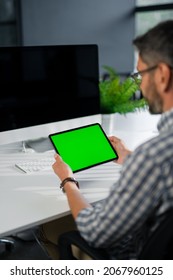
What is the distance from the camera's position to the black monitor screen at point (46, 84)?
4.93 ft

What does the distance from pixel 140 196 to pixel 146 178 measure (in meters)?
0.05

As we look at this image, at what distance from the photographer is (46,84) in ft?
5.22

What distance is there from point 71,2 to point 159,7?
4.19ft

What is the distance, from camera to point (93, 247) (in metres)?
1.00

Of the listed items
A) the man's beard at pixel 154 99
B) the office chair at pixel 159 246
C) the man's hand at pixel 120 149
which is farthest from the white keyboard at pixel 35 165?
the man's beard at pixel 154 99

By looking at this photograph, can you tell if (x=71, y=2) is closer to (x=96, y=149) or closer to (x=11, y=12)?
(x=11, y=12)

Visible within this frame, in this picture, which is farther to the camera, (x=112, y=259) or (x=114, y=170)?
(x=114, y=170)

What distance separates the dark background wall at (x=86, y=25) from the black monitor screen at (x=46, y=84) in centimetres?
346

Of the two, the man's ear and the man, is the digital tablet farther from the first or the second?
the man's ear

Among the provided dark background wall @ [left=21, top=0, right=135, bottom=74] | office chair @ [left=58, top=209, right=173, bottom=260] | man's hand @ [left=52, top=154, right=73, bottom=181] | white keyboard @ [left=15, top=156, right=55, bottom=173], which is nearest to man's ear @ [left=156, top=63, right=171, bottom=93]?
office chair @ [left=58, top=209, right=173, bottom=260]

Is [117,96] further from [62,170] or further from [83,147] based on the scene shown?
[62,170]

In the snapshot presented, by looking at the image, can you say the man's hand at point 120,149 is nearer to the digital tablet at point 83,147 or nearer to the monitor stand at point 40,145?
the digital tablet at point 83,147

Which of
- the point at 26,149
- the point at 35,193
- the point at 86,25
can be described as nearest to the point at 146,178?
the point at 35,193

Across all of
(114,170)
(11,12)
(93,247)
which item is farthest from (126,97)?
(11,12)
